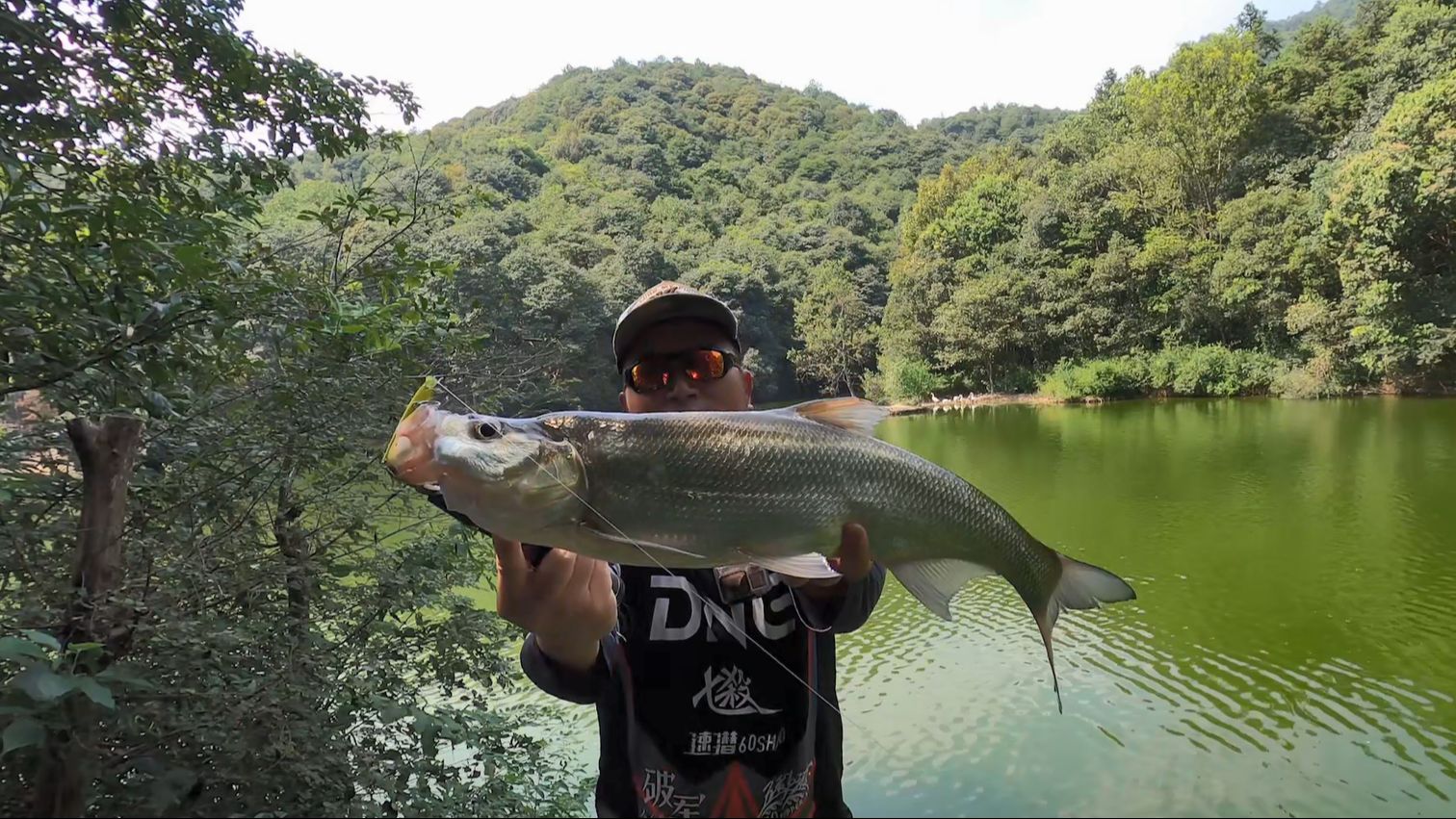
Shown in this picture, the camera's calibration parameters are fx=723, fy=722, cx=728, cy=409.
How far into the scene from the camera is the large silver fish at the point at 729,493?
1.45 m

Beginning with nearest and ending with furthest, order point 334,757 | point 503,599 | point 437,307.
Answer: point 503,599
point 334,757
point 437,307

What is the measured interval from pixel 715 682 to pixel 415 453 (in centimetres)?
101

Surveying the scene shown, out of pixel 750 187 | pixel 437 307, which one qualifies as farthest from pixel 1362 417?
pixel 750 187

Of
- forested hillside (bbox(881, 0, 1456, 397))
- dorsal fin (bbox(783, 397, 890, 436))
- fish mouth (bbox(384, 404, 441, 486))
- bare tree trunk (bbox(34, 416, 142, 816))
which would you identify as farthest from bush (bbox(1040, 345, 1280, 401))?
bare tree trunk (bbox(34, 416, 142, 816))

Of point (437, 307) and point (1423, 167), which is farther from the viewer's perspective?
point (1423, 167)

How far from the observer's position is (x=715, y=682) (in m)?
1.93

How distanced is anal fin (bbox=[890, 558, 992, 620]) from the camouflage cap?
3.05 feet

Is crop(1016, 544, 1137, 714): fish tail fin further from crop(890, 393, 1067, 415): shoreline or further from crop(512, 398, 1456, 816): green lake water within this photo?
crop(890, 393, 1067, 415): shoreline

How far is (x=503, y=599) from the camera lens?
1.67m

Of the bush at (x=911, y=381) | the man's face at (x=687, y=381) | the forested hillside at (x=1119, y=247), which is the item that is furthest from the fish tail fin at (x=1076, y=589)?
the bush at (x=911, y=381)

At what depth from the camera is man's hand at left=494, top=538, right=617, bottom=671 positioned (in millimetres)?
1639

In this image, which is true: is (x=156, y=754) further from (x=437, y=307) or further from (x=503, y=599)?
(x=437, y=307)

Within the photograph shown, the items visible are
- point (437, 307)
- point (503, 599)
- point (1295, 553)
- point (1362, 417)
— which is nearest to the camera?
point (503, 599)

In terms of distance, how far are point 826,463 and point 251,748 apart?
8.34 ft
